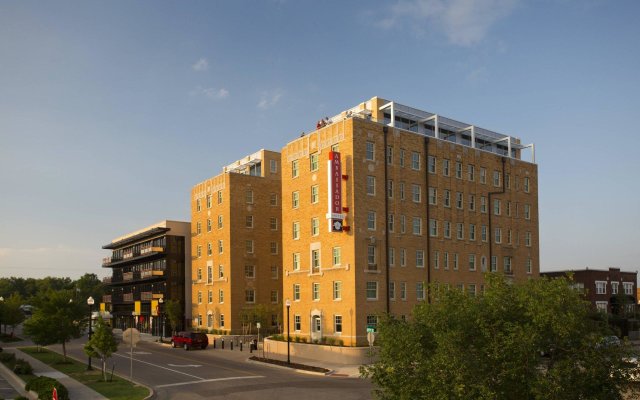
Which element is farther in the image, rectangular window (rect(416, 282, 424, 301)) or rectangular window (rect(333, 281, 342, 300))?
rectangular window (rect(416, 282, 424, 301))

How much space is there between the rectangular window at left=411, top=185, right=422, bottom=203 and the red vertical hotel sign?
891 centimetres

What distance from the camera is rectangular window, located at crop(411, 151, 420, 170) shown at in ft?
190

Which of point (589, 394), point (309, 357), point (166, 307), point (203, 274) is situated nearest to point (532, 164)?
point (309, 357)

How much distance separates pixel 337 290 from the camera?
177 feet

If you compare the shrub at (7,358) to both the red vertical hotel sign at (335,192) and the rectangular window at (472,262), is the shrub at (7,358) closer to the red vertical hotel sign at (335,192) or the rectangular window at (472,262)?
the red vertical hotel sign at (335,192)

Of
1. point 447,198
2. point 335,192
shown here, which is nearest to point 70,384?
point 335,192

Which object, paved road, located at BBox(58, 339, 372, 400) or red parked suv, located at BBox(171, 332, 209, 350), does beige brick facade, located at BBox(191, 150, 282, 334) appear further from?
paved road, located at BBox(58, 339, 372, 400)

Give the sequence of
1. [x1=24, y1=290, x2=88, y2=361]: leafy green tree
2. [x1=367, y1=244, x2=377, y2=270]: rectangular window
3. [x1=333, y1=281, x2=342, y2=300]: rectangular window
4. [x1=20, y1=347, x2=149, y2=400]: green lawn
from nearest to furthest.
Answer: [x1=20, y1=347, x2=149, y2=400]: green lawn
[x1=24, y1=290, x2=88, y2=361]: leafy green tree
[x1=367, y1=244, x2=377, y2=270]: rectangular window
[x1=333, y1=281, x2=342, y2=300]: rectangular window

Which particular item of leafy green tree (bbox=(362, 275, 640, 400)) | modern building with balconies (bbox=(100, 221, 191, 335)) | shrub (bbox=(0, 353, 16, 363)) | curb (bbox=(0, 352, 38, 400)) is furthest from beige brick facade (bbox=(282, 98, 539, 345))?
leafy green tree (bbox=(362, 275, 640, 400))

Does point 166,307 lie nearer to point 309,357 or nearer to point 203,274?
point 203,274

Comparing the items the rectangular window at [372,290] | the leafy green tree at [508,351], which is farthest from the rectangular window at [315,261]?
the leafy green tree at [508,351]

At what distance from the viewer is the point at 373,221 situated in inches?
2126

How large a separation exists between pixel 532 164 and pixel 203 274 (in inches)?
1670

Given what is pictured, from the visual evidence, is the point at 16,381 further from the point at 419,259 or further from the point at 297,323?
the point at 419,259
